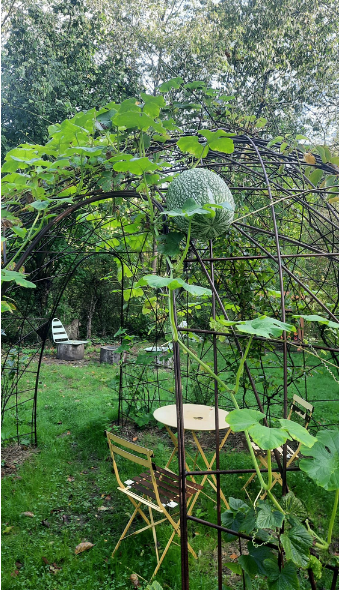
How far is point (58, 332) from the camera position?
8.84m

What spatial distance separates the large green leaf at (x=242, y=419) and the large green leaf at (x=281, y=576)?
50 centimetres

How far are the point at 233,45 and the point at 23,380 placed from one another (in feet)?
26.2

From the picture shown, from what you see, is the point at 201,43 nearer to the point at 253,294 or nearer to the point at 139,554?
the point at 253,294

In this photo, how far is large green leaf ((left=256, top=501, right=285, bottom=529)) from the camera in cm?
117

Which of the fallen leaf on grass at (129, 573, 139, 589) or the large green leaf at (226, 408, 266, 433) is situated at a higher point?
the large green leaf at (226, 408, 266, 433)

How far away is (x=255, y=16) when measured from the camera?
8.14 meters

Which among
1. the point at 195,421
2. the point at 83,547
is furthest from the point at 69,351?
the point at 83,547

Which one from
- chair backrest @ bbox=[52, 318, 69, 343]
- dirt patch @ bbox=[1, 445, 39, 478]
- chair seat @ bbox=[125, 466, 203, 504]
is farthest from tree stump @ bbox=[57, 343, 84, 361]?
chair seat @ bbox=[125, 466, 203, 504]

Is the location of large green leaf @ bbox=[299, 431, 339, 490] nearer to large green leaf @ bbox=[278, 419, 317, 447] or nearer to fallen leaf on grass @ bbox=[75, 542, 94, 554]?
large green leaf @ bbox=[278, 419, 317, 447]

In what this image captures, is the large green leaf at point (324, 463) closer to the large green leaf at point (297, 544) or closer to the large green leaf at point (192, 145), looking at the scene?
the large green leaf at point (297, 544)

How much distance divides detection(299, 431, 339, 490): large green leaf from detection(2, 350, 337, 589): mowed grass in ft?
3.31

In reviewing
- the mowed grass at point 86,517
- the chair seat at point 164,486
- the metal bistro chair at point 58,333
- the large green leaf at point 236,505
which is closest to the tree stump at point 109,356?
the metal bistro chair at point 58,333

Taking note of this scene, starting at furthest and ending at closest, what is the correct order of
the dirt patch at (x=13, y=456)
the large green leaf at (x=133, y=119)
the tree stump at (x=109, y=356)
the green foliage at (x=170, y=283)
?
the tree stump at (x=109, y=356) < the dirt patch at (x=13, y=456) < the large green leaf at (x=133, y=119) < the green foliage at (x=170, y=283)

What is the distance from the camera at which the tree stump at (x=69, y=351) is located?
8.21m
